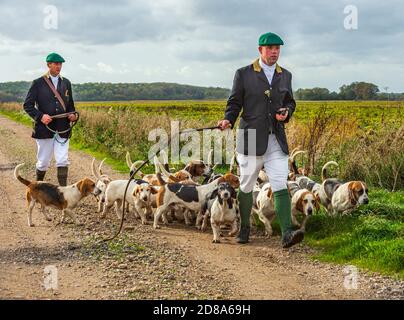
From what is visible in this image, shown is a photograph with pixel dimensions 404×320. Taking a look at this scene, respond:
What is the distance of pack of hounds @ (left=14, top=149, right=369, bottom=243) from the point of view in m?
8.43

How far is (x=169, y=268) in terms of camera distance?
22.3 ft

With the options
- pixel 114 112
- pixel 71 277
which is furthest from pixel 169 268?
pixel 114 112

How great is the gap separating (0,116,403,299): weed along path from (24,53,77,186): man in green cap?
45.3 inches

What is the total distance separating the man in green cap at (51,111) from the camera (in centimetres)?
981

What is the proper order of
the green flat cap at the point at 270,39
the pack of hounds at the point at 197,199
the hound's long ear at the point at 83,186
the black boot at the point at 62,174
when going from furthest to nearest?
the black boot at the point at 62,174
the hound's long ear at the point at 83,186
the pack of hounds at the point at 197,199
the green flat cap at the point at 270,39

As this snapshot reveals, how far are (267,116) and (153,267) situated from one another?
2404 mm

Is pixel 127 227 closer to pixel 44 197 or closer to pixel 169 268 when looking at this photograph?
pixel 44 197

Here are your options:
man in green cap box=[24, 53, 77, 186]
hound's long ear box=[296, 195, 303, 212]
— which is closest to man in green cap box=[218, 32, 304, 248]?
hound's long ear box=[296, 195, 303, 212]

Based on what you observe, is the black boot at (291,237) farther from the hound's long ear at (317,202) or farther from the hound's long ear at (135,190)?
the hound's long ear at (135,190)

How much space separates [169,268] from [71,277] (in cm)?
116

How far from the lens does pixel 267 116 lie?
740cm
